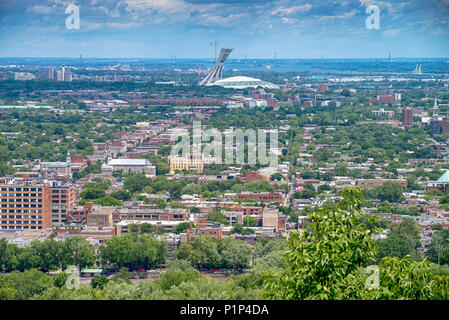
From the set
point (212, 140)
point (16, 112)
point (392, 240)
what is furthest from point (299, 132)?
point (392, 240)

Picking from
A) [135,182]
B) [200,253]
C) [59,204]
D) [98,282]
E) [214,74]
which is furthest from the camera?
[214,74]

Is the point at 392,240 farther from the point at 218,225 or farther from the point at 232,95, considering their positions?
the point at 232,95

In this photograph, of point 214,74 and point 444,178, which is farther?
point 214,74

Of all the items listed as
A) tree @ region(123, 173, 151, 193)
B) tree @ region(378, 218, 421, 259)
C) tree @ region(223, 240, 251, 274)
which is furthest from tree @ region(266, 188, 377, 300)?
tree @ region(123, 173, 151, 193)

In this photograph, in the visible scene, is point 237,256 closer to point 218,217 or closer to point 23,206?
point 218,217

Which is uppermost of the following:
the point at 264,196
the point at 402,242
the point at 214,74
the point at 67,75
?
the point at 214,74

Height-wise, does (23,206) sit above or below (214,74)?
below

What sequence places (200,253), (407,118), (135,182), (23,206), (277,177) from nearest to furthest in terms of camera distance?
(200,253), (23,206), (135,182), (277,177), (407,118)

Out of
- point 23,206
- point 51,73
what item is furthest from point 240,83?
point 23,206

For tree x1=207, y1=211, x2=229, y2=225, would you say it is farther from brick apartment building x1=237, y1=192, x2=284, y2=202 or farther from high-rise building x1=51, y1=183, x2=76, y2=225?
high-rise building x1=51, y1=183, x2=76, y2=225
